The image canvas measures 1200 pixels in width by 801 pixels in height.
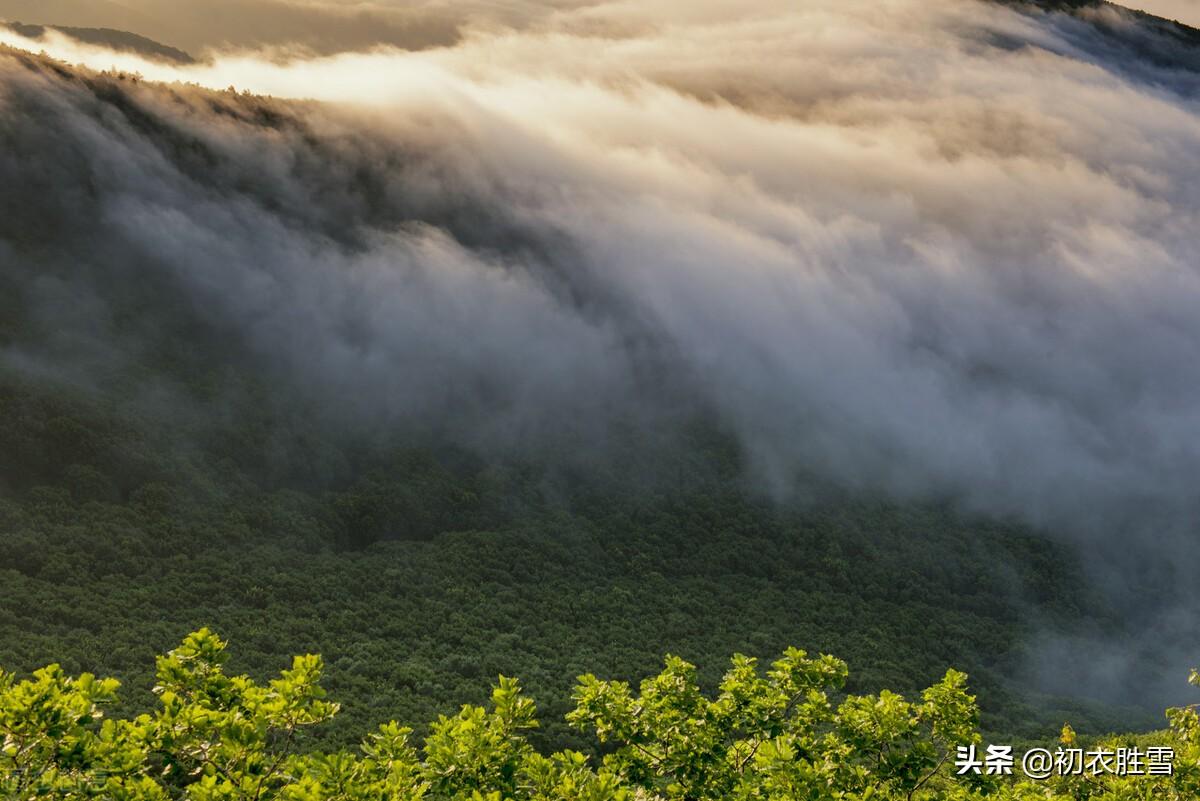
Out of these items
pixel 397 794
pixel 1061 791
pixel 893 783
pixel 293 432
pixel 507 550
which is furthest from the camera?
pixel 293 432

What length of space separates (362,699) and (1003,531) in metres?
141

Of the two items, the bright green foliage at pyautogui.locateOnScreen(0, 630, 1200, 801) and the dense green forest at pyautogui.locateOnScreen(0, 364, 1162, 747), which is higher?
the bright green foliage at pyautogui.locateOnScreen(0, 630, 1200, 801)

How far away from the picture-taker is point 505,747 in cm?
1600

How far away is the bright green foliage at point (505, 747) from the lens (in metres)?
13.1

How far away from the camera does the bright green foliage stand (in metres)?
13.1

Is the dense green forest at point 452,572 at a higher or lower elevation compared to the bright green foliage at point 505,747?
lower

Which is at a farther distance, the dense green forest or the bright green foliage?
the dense green forest

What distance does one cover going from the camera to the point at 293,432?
141 m

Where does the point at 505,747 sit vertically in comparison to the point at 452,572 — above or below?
above

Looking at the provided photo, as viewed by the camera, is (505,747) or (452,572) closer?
(505,747)

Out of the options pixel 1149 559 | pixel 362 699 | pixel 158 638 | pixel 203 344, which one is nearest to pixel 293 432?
pixel 203 344

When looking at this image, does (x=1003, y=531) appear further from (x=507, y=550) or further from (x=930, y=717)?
(x=930, y=717)

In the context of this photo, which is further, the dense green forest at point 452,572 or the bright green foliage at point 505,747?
the dense green forest at point 452,572

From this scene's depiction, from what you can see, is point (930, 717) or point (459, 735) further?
point (930, 717)
